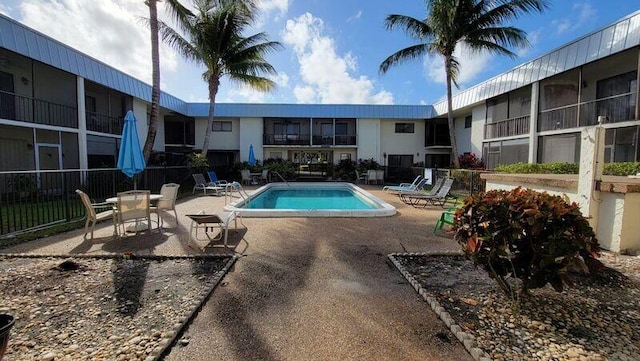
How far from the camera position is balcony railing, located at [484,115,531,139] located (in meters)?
16.3

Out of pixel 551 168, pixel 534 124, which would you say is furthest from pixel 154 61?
pixel 534 124

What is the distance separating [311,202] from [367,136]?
44.2ft

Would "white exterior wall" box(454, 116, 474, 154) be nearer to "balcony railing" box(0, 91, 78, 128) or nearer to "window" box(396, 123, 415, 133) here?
"window" box(396, 123, 415, 133)

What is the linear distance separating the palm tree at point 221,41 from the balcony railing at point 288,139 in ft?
22.1

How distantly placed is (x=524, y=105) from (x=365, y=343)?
729 inches

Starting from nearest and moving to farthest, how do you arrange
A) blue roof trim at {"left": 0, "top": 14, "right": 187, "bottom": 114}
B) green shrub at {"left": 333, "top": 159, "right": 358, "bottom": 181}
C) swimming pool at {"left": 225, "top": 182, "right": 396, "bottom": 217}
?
swimming pool at {"left": 225, "top": 182, "right": 396, "bottom": 217} → blue roof trim at {"left": 0, "top": 14, "right": 187, "bottom": 114} → green shrub at {"left": 333, "top": 159, "right": 358, "bottom": 181}

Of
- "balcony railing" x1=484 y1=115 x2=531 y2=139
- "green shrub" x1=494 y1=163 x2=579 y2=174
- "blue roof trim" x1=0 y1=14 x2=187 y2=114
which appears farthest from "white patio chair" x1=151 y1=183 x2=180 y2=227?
"balcony railing" x1=484 y1=115 x2=531 y2=139

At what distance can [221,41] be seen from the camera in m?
16.5

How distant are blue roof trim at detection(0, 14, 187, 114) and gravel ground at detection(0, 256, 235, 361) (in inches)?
396

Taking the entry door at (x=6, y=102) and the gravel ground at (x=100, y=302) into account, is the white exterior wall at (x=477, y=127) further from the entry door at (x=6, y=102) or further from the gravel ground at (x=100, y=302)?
the entry door at (x=6, y=102)

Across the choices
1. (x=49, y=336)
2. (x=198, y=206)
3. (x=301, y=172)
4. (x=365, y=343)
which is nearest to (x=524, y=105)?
(x=301, y=172)

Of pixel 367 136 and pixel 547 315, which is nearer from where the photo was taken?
pixel 547 315

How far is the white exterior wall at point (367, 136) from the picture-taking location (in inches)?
998

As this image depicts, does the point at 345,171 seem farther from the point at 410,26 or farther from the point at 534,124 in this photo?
the point at 534,124
